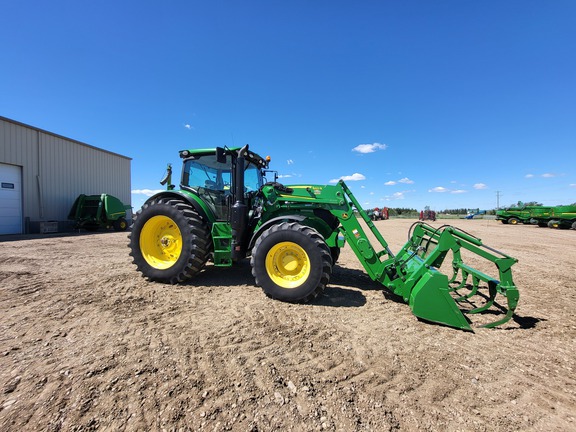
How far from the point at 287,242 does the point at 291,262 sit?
12.9 inches

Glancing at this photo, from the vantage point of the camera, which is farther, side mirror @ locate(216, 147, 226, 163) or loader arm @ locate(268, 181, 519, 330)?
side mirror @ locate(216, 147, 226, 163)

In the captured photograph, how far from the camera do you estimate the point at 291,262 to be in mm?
4121

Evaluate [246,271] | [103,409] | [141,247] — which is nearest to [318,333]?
[103,409]

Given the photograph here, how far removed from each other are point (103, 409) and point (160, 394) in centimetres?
35

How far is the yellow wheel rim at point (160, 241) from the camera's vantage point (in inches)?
199

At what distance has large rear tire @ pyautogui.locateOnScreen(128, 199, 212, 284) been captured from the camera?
4.64m

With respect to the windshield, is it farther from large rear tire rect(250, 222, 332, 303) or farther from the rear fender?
large rear tire rect(250, 222, 332, 303)

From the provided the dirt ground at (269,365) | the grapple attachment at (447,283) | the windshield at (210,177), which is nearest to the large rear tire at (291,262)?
the dirt ground at (269,365)

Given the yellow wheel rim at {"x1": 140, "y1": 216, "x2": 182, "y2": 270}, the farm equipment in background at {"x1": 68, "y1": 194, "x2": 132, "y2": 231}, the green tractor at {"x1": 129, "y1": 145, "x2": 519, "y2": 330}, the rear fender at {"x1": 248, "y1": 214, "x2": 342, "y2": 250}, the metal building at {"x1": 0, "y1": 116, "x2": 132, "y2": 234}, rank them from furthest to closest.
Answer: the farm equipment in background at {"x1": 68, "y1": 194, "x2": 132, "y2": 231} → the metal building at {"x1": 0, "y1": 116, "x2": 132, "y2": 234} → the yellow wheel rim at {"x1": 140, "y1": 216, "x2": 182, "y2": 270} → the rear fender at {"x1": 248, "y1": 214, "x2": 342, "y2": 250} → the green tractor at {"x1": 129, "y1": 145, "x2": 519, "y2": 330}

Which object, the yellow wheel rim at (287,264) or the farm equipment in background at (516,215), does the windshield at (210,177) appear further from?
the farm equipment in background at (516,215)

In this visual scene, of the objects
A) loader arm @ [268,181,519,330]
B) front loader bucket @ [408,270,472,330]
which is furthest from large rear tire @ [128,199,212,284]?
front loader bucket @ [408,270,472,330]

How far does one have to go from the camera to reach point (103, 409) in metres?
1.88

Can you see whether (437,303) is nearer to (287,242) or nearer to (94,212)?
(287,242)

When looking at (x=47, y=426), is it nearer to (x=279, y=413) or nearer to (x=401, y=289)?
(x=279, y=413)
